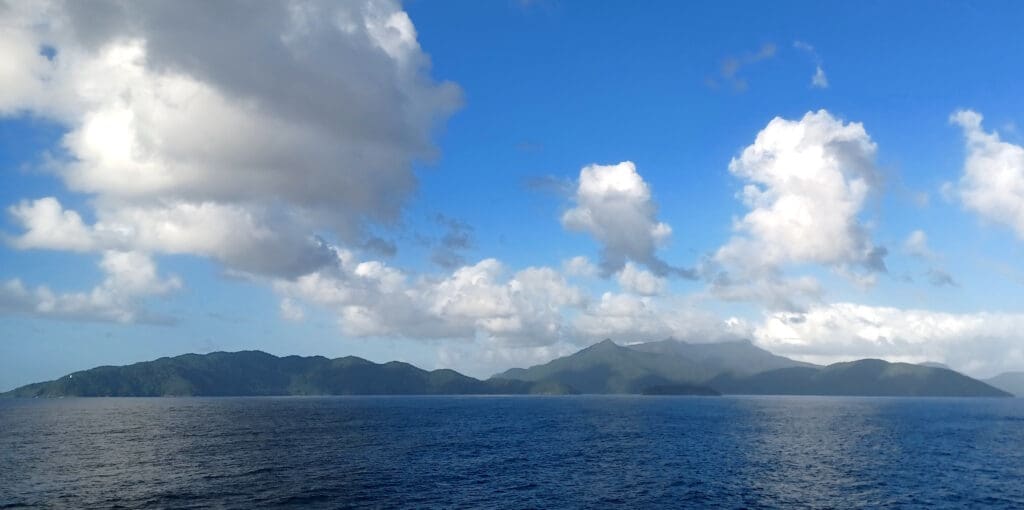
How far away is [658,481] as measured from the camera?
94.5m

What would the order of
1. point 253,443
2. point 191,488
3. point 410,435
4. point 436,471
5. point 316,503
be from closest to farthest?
point 316,503 → point 191,488 → point 436,471 → point 253,443 → point 410,435

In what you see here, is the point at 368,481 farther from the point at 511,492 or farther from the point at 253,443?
the point at 253,443

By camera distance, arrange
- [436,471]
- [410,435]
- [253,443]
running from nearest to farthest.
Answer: [436,471], [253,443], [410,435]

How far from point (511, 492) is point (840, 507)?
4537 cm

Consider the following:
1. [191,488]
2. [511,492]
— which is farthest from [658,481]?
[191,488]

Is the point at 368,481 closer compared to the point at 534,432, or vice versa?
the point at 368,481

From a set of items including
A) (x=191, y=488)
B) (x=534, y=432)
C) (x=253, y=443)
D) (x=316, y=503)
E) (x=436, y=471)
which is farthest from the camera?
(x=534, y=432)

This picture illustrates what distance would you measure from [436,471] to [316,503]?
1136 inches

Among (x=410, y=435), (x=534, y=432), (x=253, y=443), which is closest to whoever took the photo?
(x=253, y=443)

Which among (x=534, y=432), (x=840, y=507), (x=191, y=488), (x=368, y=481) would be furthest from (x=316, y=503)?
(x=534, y=432)

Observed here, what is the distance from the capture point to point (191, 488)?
280 feet

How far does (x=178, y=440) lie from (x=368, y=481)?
82659 millimetres

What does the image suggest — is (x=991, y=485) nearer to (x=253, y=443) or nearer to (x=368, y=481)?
(x=368, y=481)

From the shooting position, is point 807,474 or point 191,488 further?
point 807,474
